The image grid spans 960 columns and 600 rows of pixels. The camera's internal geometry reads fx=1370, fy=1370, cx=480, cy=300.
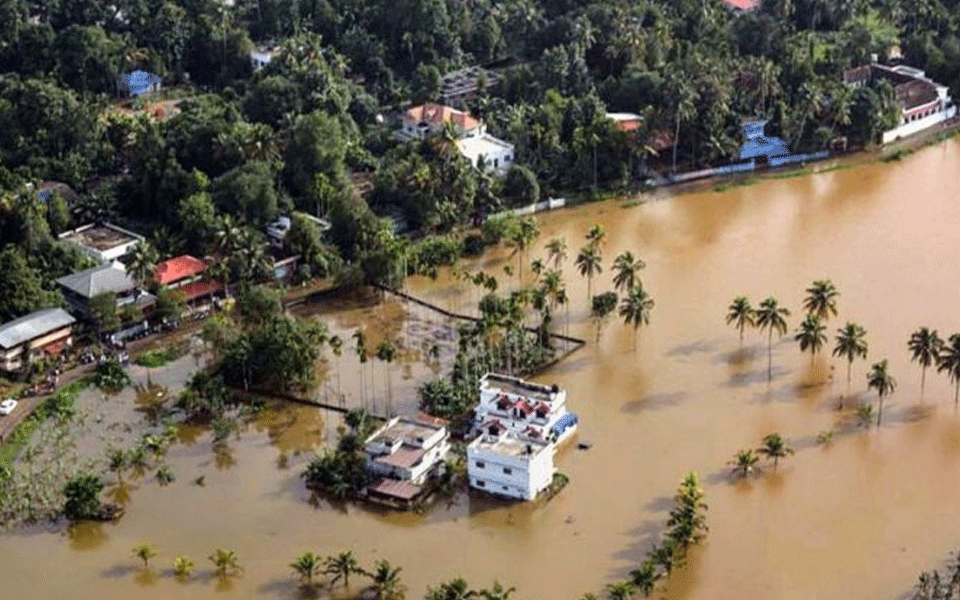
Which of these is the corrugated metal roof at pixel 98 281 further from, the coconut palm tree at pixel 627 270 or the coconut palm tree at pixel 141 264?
the coconut palm tree at pixel 627 270

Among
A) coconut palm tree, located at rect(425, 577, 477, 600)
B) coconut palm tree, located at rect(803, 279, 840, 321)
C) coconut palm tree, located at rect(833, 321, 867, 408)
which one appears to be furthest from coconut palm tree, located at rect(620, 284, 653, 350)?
coconut palm tree, located at rect(425, 577, 477, 600)

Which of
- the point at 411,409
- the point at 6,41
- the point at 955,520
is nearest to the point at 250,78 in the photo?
the point at 6,41

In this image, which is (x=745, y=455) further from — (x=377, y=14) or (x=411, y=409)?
(x=377, y=14)

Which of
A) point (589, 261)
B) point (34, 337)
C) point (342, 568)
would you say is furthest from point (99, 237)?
point (342, 568)

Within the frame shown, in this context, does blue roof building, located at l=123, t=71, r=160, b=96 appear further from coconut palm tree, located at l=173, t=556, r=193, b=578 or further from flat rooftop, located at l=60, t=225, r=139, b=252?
coconut palm tree, located at l=173, t=556, r=193, b=578

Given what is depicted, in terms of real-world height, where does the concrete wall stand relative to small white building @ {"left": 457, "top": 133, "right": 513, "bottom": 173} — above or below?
below

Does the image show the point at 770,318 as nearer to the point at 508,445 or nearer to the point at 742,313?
the point at 742,313
